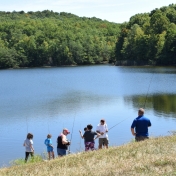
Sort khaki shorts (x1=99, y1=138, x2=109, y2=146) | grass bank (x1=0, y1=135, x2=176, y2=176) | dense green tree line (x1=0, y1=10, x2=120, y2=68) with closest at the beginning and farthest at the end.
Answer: grass bank (x1=0, y1=135, x2=176, y2=176) → khaki shorts (x1=99, y1=138, x2=109, y2=146) → dense green tree line (x1=0, y1=10, x2=120, y2=68)

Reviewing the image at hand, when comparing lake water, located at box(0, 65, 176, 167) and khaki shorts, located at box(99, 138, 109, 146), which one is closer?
khaki shorts, located at box(99, 138, 109, 146)

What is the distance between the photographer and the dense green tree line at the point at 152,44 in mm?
81175

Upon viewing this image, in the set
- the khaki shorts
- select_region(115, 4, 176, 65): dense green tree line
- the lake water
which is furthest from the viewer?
select_region(115, 4, 176, 65): dense green tree line

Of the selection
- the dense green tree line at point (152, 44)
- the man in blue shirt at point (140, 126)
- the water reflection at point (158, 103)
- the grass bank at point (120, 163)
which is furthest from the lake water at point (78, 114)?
the dense green tree line at point (152, 44)

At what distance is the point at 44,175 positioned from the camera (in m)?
8.41

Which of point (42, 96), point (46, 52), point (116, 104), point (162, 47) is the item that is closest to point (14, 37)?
point (46, 52)

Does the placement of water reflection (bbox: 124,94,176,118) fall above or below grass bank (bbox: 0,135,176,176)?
below

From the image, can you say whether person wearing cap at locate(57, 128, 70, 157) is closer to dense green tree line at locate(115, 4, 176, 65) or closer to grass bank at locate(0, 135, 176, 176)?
grass bank at locate(0, 135, 176, 176)

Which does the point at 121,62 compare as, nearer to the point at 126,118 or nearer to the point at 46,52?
the point at 46,52

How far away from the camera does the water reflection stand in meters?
27.2

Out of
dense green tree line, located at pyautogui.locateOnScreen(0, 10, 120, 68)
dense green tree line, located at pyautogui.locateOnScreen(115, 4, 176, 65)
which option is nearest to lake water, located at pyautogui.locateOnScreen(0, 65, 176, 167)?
dense green tree line, located at pyautogui.locateOnScreen(115, 4, 176, 65)

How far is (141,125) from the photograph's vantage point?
11.8 metres

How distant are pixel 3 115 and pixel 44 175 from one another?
2141 cm

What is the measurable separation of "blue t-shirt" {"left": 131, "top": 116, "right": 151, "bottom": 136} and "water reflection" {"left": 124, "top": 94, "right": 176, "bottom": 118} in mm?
13126
